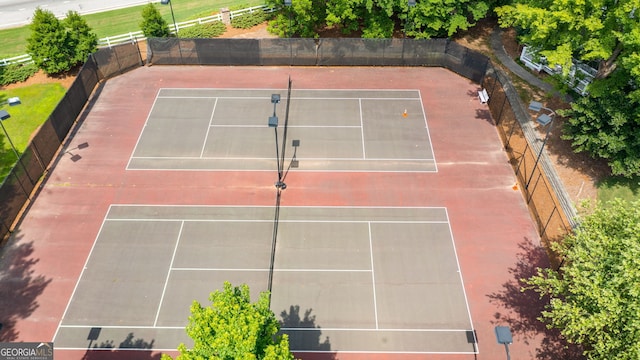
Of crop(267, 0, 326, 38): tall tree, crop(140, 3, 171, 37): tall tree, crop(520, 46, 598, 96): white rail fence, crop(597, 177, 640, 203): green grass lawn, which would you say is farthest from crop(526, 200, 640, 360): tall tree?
crop(140, 3, 171, 37): tall tree

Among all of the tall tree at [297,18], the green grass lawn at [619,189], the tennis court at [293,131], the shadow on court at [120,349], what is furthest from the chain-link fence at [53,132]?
the green grass lawn at [619,189]

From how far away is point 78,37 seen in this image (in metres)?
34.8

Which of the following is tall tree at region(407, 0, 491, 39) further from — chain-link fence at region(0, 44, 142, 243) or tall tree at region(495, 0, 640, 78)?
chain-link fence at region(0, 44, 142, 243)

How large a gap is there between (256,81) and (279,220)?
1353cm

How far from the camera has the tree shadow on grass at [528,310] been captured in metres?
19.7

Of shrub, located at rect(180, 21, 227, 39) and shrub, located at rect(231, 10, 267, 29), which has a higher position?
shrub, located at rect(231, 10, 267, 29)

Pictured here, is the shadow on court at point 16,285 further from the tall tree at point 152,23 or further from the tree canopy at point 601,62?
the tree canopy at point 601,62

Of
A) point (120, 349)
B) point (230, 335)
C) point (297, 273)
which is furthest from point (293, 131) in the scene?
point (230, 335)

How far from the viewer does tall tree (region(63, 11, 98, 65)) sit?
34531mm

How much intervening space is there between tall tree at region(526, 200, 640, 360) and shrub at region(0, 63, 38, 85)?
Result: 3665 cm

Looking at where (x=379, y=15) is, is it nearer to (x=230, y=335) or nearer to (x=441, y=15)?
(x=441, y=15)

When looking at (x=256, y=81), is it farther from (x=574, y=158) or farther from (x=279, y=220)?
(x=574, y=158)

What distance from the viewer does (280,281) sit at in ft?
73.0

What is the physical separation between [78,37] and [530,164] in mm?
32575
